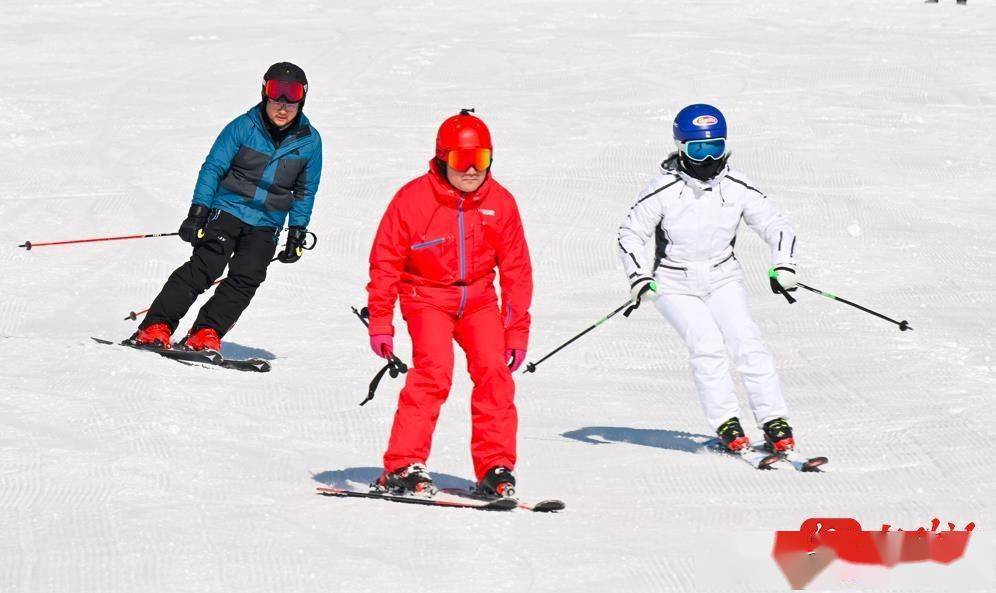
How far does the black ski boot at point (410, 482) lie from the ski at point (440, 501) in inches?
1.5

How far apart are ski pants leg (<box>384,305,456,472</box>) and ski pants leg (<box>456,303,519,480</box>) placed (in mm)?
117

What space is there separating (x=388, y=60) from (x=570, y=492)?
46.7ft

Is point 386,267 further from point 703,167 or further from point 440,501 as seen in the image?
point 703,167

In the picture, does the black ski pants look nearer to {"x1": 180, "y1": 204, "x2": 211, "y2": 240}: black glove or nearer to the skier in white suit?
{"x1": 180, "y1": 204, "x2": 211, "y2": 240}: black glove

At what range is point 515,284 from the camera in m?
6.32

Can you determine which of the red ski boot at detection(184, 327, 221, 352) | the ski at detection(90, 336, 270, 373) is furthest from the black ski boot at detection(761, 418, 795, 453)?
the red ski boot at detection(184, 327, 221, 352)

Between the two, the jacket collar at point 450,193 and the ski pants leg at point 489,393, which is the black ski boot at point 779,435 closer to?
the ski pants leg at point 489,393

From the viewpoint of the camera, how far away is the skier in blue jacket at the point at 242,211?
9305mm

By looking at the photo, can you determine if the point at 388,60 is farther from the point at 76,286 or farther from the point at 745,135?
the point at 76,286

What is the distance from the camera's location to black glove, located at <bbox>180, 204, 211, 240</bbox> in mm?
9242

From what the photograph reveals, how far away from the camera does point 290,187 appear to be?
31.3 ft

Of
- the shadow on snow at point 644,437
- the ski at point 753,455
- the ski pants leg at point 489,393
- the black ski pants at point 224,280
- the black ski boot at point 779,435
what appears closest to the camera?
the ski pants leg at point 489,393

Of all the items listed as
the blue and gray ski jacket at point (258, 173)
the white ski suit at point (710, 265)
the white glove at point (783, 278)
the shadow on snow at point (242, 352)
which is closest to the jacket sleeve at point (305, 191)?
the blue and gray ski jacket at point (258, 173)

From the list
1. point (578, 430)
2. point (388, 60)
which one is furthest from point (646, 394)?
point (388, 60)
